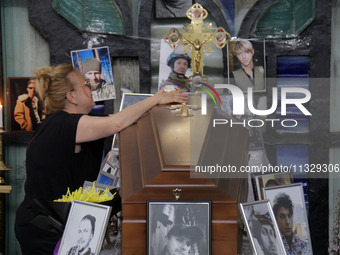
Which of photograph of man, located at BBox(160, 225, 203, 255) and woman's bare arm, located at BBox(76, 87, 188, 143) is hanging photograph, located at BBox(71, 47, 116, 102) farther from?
photograph of man, located at BBox(160, 225, 203, 255)

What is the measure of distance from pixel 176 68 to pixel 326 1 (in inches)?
50.2

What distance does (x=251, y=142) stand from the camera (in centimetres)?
356

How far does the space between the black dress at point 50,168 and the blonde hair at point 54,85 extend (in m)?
0.09

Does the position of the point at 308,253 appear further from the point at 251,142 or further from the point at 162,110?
the point at 251,142

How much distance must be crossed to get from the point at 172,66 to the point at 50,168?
1562 mm

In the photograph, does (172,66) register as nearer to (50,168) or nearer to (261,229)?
(50,168)

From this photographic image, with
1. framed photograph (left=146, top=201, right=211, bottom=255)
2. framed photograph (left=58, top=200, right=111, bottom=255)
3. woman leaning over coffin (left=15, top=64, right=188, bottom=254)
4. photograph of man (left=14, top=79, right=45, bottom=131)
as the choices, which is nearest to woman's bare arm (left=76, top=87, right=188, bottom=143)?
woman leaning over coffin (left=15, top=64, right=188, bottom=254)

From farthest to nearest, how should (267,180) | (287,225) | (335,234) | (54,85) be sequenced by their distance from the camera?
(335,234) → (267,180) → (54,85) → (287,225)

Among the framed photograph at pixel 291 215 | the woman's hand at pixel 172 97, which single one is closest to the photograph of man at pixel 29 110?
the woman's hand at pixel 172 97

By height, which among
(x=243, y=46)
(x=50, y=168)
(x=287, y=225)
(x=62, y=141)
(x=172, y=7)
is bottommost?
(x=287, y=225)

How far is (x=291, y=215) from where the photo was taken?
224cm

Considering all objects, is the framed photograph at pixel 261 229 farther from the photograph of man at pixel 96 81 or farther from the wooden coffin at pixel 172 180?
the photograph of man at pixel 96 81

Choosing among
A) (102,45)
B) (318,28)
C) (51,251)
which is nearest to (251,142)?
(318,28)

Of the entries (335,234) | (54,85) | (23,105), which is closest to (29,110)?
(23,105)
